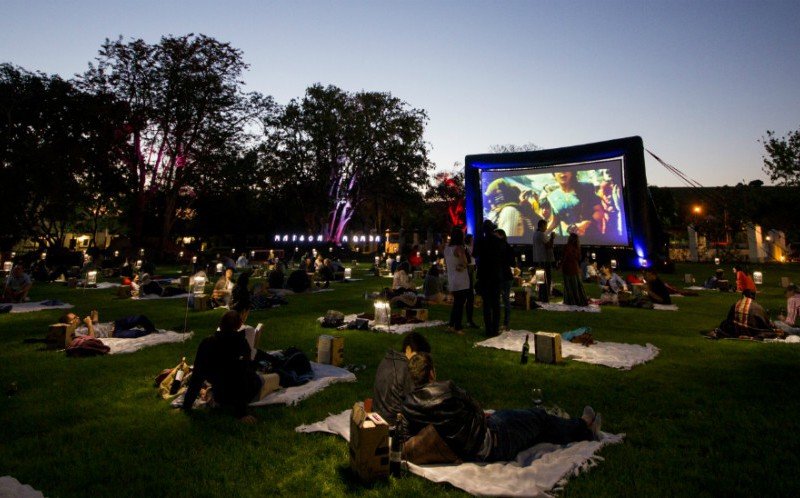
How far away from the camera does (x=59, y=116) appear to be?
3045 cm

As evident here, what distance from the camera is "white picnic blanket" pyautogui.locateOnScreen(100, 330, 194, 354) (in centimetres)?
847

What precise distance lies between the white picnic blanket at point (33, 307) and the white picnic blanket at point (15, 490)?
12.3 m

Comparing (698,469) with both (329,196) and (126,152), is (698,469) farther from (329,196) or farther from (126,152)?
(329,196)

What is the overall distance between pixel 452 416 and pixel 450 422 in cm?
8

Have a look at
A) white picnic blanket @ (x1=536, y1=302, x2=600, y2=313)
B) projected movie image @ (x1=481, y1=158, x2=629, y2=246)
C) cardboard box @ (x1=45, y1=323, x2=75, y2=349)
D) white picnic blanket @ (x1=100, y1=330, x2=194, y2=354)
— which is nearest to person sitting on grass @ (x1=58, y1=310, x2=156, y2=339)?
white picnic blanket @ (x1=100, y1=330, x2=194, y2=354)

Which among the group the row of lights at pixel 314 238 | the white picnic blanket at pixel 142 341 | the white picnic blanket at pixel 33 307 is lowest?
the white picnic blanket at pixel 142 341

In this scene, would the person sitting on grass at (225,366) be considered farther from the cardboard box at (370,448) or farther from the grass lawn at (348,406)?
the cardboard box at (370,448)

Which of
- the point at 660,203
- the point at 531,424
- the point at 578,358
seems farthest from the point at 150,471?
the point at 660,203

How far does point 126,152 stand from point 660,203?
2093 inches

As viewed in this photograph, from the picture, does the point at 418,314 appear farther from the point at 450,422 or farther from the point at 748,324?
the point at 450,422

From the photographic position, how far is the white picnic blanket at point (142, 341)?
333 inches

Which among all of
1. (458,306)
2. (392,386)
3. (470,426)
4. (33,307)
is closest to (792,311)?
(458,306)

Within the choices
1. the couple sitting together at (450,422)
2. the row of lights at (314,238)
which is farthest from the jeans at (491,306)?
the row of lights at (314,238)

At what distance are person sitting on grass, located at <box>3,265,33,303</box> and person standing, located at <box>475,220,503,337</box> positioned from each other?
596 inches
